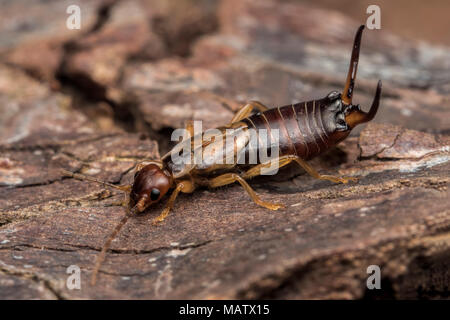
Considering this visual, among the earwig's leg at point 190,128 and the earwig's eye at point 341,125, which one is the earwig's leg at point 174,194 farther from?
the earwig's eye at point 341,125

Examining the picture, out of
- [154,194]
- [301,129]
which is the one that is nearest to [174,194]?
[154,194]

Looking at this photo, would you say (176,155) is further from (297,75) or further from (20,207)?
(297,75)

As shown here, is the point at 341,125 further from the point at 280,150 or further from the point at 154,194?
the point at 154,194

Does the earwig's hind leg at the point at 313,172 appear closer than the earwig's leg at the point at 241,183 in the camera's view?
No

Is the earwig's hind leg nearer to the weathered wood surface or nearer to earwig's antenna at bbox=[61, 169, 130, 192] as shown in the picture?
the weathered wood surface

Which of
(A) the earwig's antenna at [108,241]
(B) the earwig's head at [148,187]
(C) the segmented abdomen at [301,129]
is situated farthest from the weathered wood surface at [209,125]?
(C) the segmented abdomen at [301,129]

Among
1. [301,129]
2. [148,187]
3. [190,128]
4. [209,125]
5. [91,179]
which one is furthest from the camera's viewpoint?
[209,125]
